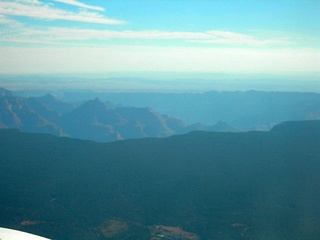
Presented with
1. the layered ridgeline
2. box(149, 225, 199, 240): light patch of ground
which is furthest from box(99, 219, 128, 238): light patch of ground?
box(149, 225, 199, 240): light patch of ground

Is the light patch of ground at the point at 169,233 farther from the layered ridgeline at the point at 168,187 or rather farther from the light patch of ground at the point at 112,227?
the light patch of ground at the point at 112,227

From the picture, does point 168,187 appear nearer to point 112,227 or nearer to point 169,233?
point 169,233

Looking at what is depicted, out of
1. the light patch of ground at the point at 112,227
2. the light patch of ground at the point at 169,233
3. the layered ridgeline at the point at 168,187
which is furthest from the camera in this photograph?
the layered ridgeline at the point at 168,187

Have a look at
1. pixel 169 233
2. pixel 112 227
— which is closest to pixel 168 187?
pixel 169 233

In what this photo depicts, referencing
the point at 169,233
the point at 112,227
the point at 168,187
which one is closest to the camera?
the point at 169,233

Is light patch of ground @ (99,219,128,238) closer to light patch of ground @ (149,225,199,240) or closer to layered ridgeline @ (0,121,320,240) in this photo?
layered ridgeline @ (0,121,320,240)

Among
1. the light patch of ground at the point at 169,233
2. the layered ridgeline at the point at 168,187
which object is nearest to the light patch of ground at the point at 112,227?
the layered ridgeline at the point at 168,187
